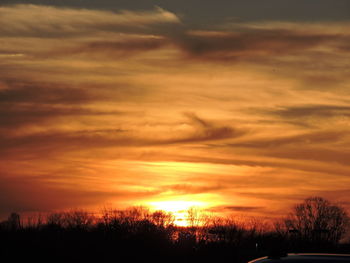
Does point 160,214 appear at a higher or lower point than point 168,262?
higher

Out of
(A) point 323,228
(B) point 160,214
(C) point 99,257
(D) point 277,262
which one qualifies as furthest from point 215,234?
(D) point 277,262

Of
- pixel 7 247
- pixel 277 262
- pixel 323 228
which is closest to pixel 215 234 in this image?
A: pixel 7 247

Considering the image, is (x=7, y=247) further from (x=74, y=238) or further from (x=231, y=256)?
(x=231, y=256)

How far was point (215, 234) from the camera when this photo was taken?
48688 mm

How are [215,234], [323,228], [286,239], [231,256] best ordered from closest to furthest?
[231,256], [215,234], [286,239], [323,228]

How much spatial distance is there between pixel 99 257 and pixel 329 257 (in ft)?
98.8

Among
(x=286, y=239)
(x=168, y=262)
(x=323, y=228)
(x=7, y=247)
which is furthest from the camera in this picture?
(x=323, y=228)

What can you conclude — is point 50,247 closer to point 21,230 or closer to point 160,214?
point 21,230

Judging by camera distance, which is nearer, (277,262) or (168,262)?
(277,262)

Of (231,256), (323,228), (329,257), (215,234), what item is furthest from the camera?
(323,228)

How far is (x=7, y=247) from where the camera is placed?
36562mm

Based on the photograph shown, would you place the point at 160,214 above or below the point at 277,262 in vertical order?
above

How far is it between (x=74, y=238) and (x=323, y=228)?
124 feet

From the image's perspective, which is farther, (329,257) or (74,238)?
(74,238)
